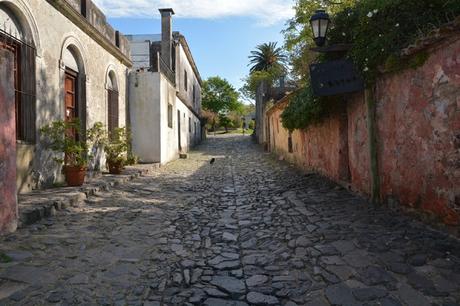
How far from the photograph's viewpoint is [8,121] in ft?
15.8

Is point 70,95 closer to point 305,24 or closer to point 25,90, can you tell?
point 25,90

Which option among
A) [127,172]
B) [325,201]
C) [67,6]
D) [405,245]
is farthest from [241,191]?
[67,6]

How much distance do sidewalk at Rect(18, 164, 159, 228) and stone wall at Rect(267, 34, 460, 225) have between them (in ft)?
16.3

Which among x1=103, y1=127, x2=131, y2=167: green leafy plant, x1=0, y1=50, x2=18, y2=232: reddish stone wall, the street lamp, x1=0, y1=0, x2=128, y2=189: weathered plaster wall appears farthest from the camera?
Result: x1=103, y1=127, x2=131, y2=167: green leafy plant

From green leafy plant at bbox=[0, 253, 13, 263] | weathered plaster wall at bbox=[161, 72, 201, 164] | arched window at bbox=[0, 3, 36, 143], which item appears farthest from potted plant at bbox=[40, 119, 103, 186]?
weathered plaster wall at bbox=[161, 72, 201, 164]

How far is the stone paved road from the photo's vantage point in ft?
10.9

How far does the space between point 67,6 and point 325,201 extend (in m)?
6.79

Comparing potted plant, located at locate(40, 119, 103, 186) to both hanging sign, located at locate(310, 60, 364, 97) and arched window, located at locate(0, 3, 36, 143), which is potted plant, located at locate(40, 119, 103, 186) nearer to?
arched window, located at locate(0, 3, 36, 143)

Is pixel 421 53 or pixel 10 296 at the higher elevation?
pixel 421 53

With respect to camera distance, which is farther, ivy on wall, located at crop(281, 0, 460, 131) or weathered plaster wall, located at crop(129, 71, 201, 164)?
weathered plaster wall, located at crop(129, 71, 201, 164)

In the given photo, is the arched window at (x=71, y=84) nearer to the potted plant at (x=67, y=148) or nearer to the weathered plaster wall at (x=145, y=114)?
the potted plant at (x=67, y=148)

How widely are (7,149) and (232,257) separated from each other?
2935 millimetres

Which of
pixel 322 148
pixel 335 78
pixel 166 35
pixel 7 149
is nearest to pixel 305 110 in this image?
pixel 322 148

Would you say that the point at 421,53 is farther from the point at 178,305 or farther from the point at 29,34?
the point at 29,34
